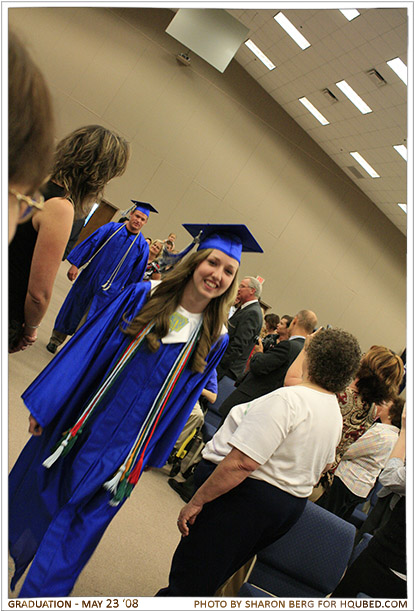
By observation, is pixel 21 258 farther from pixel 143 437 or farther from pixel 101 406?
pixel 143 437

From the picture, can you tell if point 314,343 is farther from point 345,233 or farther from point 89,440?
point 345,233

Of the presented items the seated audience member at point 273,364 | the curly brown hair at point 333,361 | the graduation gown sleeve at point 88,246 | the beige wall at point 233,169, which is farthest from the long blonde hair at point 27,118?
the beige wall at point 233,169

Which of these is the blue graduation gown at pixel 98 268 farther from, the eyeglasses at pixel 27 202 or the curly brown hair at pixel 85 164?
the eyeglasses at pixel 27 202

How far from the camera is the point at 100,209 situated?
417 inches

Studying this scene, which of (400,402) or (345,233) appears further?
(345,233)

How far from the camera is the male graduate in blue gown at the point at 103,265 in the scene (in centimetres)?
393

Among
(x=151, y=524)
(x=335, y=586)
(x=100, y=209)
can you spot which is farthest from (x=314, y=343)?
(x=100, y=209)

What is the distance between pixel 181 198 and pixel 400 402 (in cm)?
911

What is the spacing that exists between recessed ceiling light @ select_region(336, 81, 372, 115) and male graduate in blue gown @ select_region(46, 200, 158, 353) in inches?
261

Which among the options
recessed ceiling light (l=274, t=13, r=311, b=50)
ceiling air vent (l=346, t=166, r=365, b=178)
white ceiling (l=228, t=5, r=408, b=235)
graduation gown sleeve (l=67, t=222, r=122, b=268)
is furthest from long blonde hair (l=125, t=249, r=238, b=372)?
ceiling air vent (l=346, t=166, r=365, b=178)

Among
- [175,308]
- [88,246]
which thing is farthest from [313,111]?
[175,308]

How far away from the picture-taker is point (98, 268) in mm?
3957

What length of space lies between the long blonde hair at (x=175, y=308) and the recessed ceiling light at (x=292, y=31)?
8204mm
